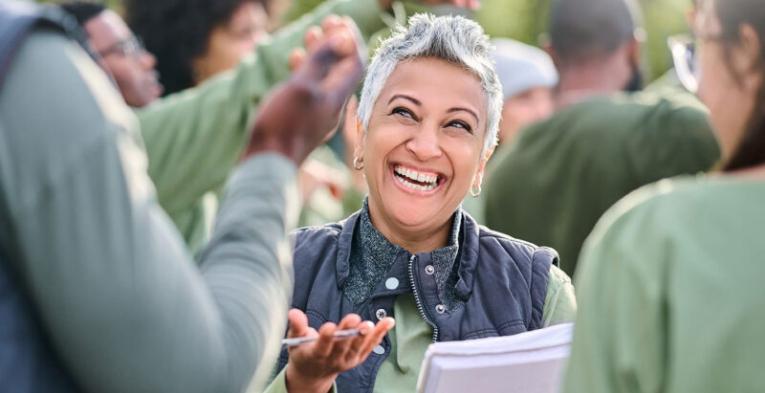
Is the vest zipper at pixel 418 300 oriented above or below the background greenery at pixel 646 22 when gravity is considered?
above

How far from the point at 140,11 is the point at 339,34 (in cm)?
476

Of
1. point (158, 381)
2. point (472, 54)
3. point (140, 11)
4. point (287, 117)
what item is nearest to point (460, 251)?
point (472, 54)

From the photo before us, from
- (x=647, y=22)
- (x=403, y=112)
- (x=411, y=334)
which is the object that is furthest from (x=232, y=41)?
(x=647, y=22)

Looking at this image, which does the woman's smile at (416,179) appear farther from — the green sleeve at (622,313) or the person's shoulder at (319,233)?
the green sleeve at (622,313)

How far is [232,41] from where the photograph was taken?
264 inches

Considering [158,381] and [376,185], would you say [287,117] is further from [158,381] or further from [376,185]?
[376,185]

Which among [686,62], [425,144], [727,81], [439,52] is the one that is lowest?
[425,144]

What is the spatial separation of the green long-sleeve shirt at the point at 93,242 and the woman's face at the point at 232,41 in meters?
4.78

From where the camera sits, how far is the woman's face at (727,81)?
221cm

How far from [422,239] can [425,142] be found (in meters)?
0.24

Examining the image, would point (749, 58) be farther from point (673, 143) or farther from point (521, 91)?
point (521, 91)

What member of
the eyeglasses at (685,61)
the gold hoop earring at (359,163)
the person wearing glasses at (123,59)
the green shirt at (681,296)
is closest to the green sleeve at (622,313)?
the green shirt at (681,296)

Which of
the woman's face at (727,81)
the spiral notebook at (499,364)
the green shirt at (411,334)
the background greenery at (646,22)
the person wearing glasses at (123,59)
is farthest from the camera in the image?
the background greenery at (646,22)

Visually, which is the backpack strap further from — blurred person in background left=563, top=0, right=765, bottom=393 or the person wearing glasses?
the person wearing glasses
